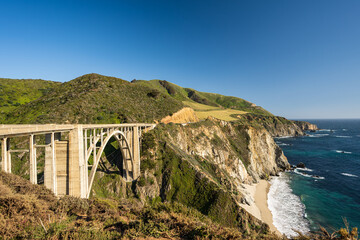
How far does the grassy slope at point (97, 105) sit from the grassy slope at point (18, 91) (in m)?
9.76

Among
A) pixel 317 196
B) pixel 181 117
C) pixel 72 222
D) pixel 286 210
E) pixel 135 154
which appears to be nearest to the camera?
pixel 72 222

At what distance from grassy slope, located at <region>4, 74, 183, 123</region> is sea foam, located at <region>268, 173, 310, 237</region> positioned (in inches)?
1328

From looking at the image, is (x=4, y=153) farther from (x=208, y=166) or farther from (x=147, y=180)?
(x=208, y=166)

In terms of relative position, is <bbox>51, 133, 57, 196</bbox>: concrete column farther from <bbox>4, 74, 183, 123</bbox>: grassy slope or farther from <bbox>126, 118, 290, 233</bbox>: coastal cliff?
<bbox>4, 74, 183, 123</bbox>: grassy slope

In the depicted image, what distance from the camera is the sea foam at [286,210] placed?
79.8 ft

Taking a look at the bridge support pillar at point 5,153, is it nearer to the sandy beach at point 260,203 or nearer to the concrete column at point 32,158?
the concrete column at point 32,158

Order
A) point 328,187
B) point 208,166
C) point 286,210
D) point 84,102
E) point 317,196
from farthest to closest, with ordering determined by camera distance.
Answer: point 328,187, point 84,102, point 208,166, point 317,196, point 286,210

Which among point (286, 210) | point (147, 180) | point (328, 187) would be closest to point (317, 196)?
point (328, 187)

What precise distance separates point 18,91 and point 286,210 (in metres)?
87.0

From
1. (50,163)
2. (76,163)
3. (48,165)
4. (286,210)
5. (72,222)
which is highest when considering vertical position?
(50,163)

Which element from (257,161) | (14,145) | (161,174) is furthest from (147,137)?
(257,161)

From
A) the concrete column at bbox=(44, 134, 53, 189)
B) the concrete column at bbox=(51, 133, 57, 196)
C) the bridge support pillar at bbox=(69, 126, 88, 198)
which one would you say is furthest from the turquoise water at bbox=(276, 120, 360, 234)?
the concrete column at bbox=(44, 134, 53, 189)

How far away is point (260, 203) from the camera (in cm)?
3150

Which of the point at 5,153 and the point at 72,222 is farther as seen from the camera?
the point at 5,153
